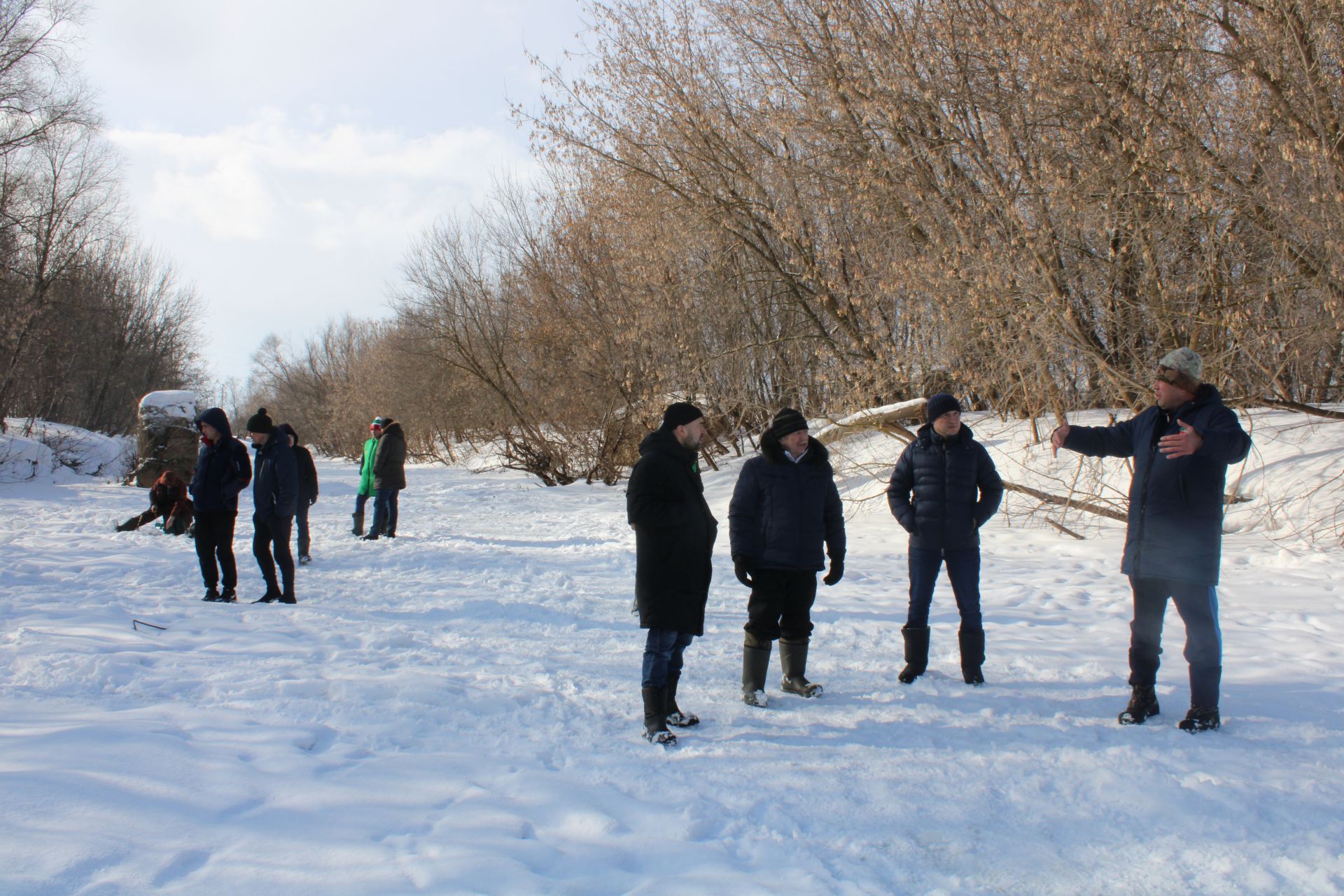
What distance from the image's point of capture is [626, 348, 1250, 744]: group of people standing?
4.12 meters

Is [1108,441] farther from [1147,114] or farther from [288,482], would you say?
[288,482]

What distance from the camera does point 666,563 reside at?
426cm

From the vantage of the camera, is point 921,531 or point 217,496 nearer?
point 921,531

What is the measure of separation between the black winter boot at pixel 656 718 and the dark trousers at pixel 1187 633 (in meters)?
2.40

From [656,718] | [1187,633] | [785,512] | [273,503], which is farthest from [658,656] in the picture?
[273,503]

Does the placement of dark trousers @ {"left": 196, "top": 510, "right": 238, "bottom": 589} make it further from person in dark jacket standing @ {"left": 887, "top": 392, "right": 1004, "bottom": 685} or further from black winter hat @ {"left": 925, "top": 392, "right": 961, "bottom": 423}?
black winter hat @ {"left": 925, "top": 392, "right": 961, "bottom": 423}

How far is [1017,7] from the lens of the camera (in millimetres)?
9711

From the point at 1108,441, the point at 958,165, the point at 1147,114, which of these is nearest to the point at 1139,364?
the point at 1147,114

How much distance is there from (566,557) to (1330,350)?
8930 mm

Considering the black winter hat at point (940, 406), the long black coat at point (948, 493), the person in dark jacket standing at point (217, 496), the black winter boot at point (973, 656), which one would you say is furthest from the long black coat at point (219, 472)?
the black winter boot at point (973, 656)

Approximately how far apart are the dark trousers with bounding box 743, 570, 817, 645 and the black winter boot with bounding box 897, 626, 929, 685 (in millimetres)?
699

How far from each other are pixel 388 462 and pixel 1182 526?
10.1 metres

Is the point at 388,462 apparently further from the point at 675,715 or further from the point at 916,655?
the point at 916,655

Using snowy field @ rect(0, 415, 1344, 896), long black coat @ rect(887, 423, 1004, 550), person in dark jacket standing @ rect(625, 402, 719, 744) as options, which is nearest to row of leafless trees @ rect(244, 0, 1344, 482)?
snowy field @ rect(0, 415, 1344, 896)
